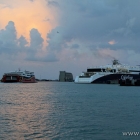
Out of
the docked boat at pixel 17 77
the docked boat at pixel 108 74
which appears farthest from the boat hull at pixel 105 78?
the docked boat at pixel 17 77

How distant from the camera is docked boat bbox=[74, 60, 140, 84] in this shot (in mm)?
112625

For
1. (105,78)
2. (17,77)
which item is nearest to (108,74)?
(105,78)

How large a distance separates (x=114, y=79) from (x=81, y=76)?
44.9ft

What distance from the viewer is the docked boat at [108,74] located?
112625 mm

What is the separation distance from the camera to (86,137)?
14.9 meters

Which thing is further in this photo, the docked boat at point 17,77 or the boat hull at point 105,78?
the docked boat at point 17,77

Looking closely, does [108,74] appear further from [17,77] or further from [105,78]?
[17,77]

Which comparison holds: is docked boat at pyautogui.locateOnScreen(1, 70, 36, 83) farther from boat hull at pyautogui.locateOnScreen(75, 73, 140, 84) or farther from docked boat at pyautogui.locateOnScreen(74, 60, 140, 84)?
boat hull at pyautogui.locateOnScreen(75, 73, 140, 84)

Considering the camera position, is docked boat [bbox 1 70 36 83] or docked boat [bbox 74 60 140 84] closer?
docked boat [bbox 74 60 140 84]

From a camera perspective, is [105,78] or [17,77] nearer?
[105,78]

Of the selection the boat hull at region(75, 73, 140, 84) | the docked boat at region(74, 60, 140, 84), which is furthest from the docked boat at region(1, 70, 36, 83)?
the boat hull at region(75, 73, 140, 84)

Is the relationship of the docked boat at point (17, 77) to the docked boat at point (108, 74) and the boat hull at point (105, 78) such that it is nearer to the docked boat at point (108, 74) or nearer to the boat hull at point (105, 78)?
the docked boat at point (108, 74)

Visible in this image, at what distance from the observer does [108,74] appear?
112688mm

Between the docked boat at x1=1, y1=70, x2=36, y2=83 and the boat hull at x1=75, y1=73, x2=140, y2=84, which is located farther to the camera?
the docked boat at x1=1, y1=70, x2=36, y2=83
